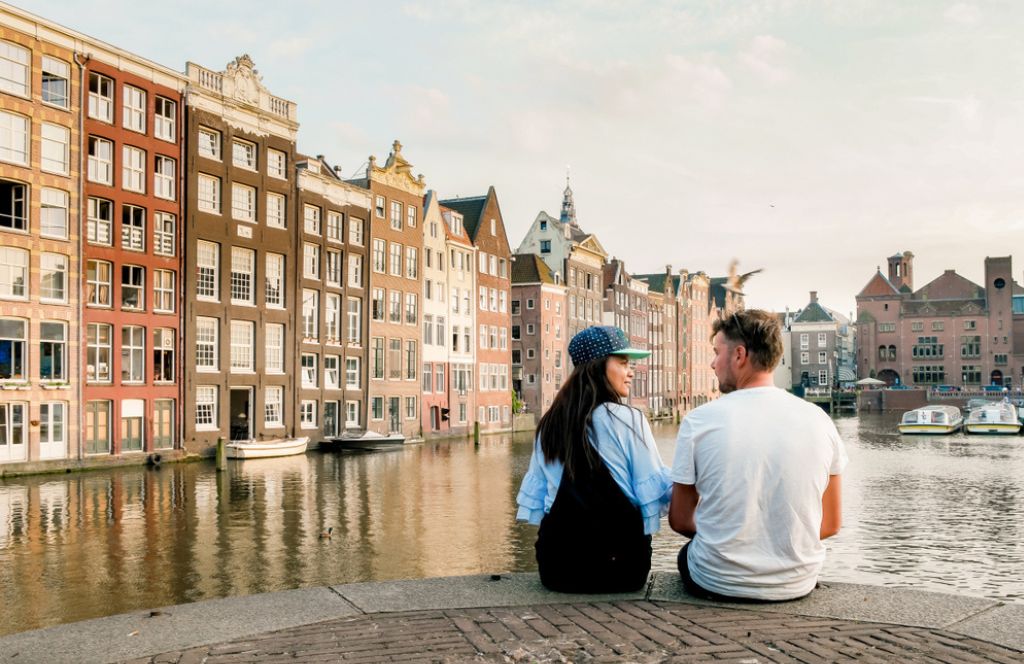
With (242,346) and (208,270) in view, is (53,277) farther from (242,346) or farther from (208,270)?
(242,346)

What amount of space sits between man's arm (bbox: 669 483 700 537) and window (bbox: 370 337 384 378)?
53619 millimetres

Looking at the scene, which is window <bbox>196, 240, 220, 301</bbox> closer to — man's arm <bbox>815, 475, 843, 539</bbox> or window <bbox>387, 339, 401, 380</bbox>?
window <bbox>387, 339, 401, 380</bbox>

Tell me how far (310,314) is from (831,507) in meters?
50.1

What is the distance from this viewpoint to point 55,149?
4012 cm

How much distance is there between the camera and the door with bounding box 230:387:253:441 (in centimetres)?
4956

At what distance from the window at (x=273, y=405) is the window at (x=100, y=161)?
13.8 m

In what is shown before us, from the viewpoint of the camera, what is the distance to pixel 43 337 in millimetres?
39250

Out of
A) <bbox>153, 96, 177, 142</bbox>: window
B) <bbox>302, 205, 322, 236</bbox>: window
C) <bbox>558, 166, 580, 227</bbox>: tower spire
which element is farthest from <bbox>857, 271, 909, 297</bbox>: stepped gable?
<bbox>153, 96, 177, 142</bbox>: window

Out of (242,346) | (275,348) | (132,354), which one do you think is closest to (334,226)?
(275,348)

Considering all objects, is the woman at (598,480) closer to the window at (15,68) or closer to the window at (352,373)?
the window at (15,68)

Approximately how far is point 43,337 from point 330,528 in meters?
21.0

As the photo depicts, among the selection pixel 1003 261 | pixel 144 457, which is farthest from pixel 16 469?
pixel 1003 261

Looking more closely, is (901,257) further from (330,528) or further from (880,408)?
(330,528)

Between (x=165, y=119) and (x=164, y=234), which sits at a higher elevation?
(x=165, y=119)
